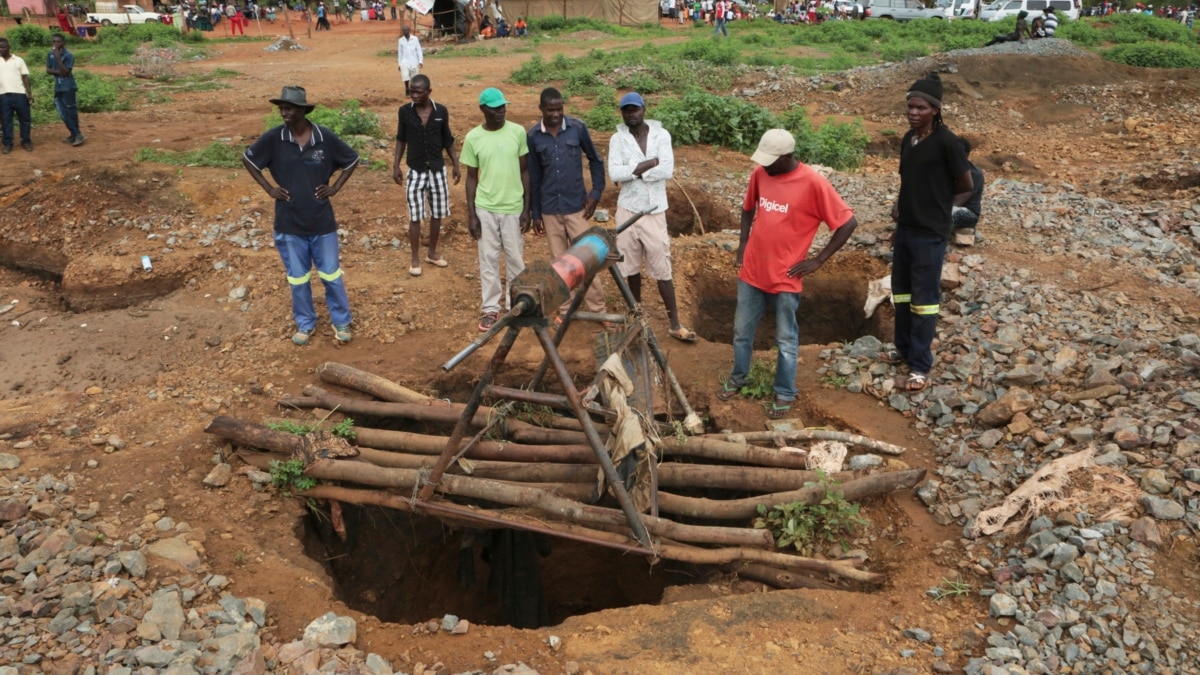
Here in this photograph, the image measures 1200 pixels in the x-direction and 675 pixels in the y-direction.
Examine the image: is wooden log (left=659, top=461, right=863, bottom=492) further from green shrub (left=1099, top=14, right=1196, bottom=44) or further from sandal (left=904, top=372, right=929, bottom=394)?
green shrub (left=1099, top=14, right=1196, bottom=44)

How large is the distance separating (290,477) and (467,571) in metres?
1.48

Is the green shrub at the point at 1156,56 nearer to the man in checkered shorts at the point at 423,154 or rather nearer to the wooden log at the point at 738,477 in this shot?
the man in checkered shorts at the point at 423,154

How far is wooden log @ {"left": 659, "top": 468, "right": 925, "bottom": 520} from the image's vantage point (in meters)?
4.16

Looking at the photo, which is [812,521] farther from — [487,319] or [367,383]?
[487,319]

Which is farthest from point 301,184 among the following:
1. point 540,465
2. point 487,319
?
point 540,465

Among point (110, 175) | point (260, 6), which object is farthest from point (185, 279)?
point (260, 6)

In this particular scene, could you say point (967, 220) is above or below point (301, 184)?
below

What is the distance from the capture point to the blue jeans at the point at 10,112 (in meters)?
9.73

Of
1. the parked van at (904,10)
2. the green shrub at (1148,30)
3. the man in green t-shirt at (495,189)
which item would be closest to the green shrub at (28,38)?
the man in green t-shirt at (495,189)

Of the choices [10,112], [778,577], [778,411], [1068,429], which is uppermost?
[10,112]

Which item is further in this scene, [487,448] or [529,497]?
[487,448]

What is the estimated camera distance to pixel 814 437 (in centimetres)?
466

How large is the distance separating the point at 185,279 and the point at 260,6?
31503 millimetres

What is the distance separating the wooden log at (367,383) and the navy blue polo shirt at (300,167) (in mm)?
1013
